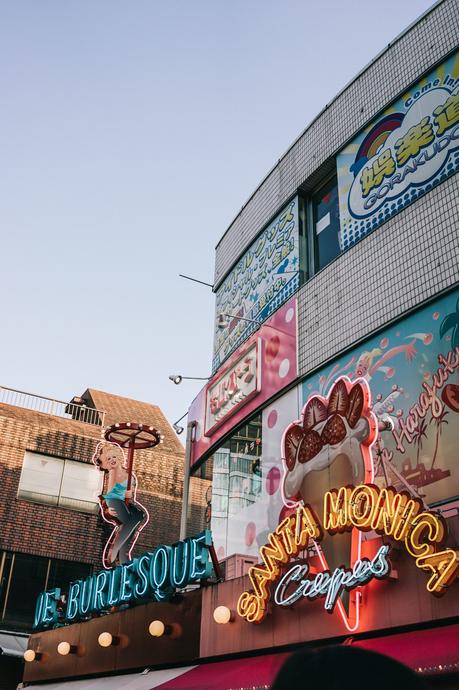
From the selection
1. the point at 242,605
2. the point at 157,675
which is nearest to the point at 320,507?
the point at 242,605

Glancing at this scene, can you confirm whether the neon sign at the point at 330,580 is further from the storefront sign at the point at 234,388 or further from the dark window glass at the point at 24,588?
the dark window glass at the point at 24,588

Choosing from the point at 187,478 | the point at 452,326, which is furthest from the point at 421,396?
the point at 187,478

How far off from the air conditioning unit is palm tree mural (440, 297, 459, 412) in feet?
16.1

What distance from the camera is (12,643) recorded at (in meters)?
20.0

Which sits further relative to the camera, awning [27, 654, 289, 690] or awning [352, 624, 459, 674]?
awning [27, 654, 289, 690]

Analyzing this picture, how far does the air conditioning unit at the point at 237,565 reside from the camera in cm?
1270

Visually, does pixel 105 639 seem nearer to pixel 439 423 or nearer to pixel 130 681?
pixel 130 681

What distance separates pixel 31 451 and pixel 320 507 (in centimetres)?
1501

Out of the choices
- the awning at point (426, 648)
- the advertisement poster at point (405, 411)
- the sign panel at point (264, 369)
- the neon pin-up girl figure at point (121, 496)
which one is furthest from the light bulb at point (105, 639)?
the awning at point (426, 648)

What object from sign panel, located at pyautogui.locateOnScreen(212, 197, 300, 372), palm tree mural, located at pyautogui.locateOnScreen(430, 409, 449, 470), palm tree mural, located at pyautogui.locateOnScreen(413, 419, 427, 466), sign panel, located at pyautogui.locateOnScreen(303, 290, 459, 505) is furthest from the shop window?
palm tree mural, located at pyautogui.locateOnScreen(430, 409, 449, 470)

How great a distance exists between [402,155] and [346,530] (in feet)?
20.4

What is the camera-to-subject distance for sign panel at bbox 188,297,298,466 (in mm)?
13547

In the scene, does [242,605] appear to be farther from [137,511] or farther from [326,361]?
[137,511]

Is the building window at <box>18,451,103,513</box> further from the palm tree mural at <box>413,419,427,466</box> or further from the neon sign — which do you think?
the palm tree mural at <box>413,419,427,466</box>
